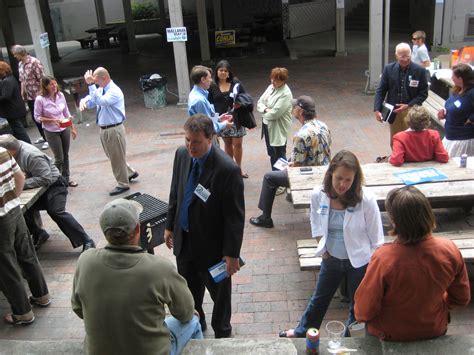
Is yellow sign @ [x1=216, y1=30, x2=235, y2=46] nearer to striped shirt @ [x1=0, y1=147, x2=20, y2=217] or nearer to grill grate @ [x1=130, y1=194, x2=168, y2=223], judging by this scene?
grill grate @ [x1=130, y1=194, x2=168, y2=223]

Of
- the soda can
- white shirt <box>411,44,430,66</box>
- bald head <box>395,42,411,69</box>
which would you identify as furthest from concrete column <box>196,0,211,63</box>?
the soda can

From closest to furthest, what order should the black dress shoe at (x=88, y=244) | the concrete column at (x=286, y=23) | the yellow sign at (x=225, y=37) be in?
the black dress shoe at (x=88, y=244) → the yellow sign at (x=225, y=37) → the concrete column at (x=286, y=23)

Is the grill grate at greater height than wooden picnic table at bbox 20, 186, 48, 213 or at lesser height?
greater

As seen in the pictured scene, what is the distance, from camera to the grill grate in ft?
13.8

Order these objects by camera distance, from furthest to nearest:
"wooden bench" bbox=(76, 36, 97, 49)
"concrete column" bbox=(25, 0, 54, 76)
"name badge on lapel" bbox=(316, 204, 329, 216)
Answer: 1. "wooden bench" bbox=(76, 36, 97, 49)
2. "concrete column" bbox=(25, 0, 54, 76)
3. "name badge on lapel" bbox=(316, 204, 329, 216)

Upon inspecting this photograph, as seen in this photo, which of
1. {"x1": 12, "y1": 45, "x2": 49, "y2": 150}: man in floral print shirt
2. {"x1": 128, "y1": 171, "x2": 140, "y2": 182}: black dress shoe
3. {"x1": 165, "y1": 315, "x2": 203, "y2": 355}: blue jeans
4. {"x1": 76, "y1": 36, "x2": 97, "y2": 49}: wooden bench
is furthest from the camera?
{"x1": 76, "y1": 36, "x2": 97, "y2": 49}: wooden bench

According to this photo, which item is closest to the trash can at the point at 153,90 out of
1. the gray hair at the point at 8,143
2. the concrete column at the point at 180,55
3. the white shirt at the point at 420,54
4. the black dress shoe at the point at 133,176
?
the concrete column at the point at 180,55

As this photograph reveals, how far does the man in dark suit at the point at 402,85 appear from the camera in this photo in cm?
642

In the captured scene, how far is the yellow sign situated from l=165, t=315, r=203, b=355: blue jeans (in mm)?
15439

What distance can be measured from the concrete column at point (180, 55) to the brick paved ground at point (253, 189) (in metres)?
0.44

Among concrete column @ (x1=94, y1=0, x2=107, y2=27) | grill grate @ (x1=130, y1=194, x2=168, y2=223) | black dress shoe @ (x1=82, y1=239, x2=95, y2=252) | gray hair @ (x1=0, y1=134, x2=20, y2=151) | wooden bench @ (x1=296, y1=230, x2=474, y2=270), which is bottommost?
black dress shoe @ (x1=82, y1=239, x2=95, y2=252)

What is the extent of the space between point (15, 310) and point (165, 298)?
254 centimetres

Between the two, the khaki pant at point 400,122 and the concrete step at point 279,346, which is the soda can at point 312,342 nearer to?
the concrete step at point 279,346

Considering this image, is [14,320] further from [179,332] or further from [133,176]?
[133,176]
